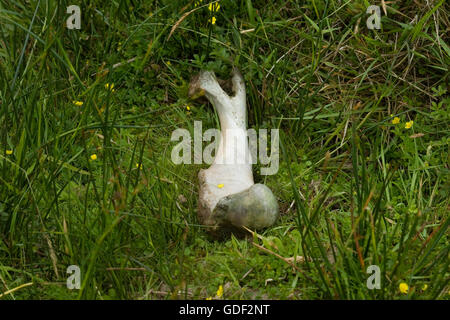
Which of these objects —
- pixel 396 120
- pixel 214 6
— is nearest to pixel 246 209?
pixel 396 120

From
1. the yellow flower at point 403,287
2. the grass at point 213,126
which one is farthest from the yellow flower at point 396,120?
the yellow flower at point 403,287

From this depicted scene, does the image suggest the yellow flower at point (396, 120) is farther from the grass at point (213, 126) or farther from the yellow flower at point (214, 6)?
the yellow flower at point (214, 6)

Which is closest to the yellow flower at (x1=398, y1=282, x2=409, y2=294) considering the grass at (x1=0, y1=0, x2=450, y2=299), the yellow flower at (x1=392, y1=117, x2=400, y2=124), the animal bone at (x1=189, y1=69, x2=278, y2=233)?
the grass at (x1=0, y1=0, x2=450, y2=299)

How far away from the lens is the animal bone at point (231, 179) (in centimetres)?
258

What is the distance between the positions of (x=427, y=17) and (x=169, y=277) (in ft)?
5.91

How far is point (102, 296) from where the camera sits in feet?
7.38

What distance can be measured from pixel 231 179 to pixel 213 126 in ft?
1.44

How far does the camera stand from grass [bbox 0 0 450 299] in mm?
2314

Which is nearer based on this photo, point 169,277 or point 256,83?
point 169,277

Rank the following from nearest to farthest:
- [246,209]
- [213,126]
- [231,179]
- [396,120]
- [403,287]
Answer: [403,287] → [246,209] → [231,179] → [396,120] → [213,126]

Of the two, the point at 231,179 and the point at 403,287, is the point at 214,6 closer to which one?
the point at 231,179

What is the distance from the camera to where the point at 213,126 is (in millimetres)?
3117

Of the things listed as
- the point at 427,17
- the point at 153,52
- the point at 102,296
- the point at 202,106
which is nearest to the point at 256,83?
the point at 202,106

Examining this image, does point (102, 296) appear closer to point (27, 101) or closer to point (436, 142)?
point (27, 101)
